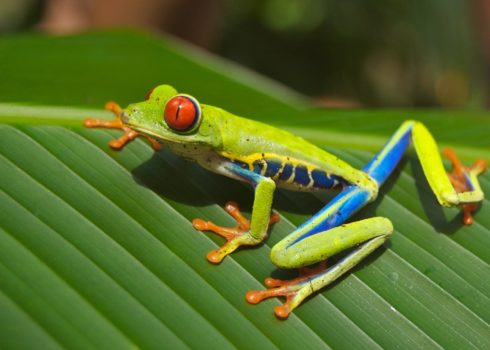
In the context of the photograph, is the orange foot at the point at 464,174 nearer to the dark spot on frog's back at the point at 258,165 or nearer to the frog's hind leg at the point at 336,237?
the frog's hind leg at the point at 336,237

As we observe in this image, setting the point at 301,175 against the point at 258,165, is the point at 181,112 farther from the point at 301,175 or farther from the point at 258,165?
the point at 301,175

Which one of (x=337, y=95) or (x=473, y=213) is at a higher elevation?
(x=473, y=213)

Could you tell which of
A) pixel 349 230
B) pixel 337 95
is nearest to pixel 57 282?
pixel 349 230

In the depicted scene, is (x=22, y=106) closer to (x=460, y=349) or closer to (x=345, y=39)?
(x=460, y=349)

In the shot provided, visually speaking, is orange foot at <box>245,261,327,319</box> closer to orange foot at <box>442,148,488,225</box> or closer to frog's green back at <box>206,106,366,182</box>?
frog's green back at <box>206,106,366,182</box>

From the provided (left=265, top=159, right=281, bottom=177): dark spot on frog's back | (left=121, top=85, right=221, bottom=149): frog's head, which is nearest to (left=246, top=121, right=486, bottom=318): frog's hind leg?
(left=265, top=159, right=281, bottom=177): dark spot on frog's back

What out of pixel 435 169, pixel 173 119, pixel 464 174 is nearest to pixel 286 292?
pixel 173 119
